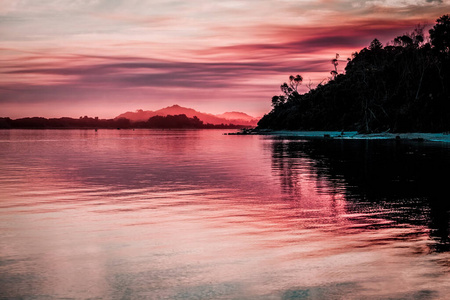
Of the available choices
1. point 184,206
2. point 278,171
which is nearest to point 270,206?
point 184,206

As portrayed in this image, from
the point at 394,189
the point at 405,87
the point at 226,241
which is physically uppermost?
the point at 405,87

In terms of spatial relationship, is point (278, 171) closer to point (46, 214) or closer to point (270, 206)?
point (270, 206)

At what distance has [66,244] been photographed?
40.9 feet

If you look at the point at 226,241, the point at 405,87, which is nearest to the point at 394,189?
the point at 226,241

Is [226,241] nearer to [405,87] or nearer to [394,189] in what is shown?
[394,189]

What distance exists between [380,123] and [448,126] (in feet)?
96.5

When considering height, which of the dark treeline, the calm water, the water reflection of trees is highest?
the dark treeline

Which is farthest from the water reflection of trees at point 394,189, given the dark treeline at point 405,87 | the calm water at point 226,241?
the dark treeline at point 405,87

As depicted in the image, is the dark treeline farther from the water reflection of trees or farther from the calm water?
the calm water

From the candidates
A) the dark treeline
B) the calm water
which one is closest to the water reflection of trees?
the calm water

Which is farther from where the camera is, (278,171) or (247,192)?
(278,171)

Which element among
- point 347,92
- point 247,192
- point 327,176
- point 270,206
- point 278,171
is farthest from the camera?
point 347,92

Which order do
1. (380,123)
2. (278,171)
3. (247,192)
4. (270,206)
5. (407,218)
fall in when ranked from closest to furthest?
(407,218) → (270,206) → (247,192) → (278,171) → (380,123)

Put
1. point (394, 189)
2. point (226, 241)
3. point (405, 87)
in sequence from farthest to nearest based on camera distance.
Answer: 1. point (405, 87)
2. point (394, 189)
3. point (226, 241)
